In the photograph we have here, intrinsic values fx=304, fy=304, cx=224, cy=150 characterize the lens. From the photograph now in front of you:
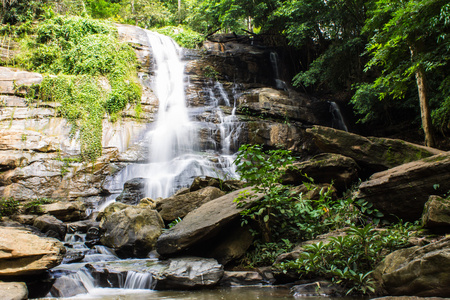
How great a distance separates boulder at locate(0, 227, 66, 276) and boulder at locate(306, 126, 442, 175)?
5740 mm

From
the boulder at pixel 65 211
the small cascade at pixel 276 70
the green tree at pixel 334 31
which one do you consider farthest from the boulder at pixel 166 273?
the small cascade at pixel 276 70

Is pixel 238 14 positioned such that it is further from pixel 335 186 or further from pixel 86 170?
pixel 335 186

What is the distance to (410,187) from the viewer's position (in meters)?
4.60

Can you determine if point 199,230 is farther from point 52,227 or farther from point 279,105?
point 279,105

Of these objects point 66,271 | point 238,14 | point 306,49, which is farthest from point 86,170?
point 306,49

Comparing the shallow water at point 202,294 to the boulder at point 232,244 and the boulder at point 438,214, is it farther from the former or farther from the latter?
the boulder at point 438,214

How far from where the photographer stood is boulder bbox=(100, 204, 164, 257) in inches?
219

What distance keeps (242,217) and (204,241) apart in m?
0.73

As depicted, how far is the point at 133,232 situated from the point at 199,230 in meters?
1.67

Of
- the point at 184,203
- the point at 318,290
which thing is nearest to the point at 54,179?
the point at 184,203

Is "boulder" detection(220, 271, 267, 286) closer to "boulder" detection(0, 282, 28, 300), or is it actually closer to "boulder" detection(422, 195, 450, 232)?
"boulder" detection(422, 195, 450, 232)

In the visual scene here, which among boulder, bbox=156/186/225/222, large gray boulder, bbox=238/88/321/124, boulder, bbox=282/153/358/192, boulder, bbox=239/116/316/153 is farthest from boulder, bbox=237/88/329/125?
boulder, bbox=156/186/225/222

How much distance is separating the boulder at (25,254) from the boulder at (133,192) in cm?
540

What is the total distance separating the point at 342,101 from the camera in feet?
57.3
